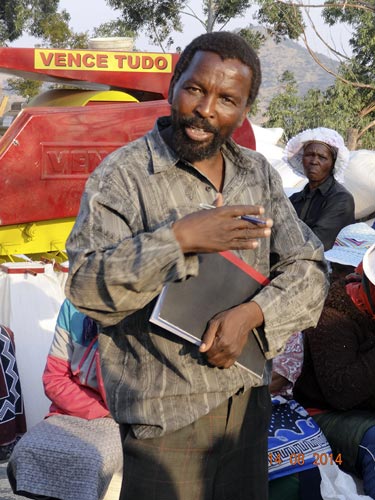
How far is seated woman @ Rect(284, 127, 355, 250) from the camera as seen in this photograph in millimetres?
5828

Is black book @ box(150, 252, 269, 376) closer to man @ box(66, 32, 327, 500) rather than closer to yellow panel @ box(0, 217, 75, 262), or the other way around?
man @ box(66, 32, 327, 500)

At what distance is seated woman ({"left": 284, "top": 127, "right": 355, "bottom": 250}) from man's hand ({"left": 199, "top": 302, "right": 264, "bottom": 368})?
386 centimetres

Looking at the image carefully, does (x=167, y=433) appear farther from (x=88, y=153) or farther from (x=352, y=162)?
(x=352, y=162)

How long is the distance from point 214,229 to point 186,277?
15 cm

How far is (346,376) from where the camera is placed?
321cm

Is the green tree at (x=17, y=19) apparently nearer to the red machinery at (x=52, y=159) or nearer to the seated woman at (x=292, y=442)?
the red machinery at (x=52, y=159)

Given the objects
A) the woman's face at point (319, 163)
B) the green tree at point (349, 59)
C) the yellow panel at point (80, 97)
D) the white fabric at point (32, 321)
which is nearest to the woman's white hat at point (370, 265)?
the white fabric at point (32, 321)

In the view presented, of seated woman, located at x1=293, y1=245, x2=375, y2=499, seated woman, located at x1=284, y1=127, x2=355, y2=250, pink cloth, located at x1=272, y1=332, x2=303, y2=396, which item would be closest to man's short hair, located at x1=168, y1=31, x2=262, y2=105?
seated woman, located at x1=293, y1=245, x2=375, y2=499

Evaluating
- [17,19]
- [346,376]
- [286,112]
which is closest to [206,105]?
[346,376]

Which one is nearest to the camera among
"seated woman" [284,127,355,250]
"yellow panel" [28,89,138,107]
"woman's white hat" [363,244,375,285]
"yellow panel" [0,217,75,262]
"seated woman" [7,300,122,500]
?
"woman's white hat" [363,244,375,285]

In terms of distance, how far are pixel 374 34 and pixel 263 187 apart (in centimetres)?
2068

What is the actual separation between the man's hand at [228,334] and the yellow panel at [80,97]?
185 inches

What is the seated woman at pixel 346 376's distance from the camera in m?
3.20
